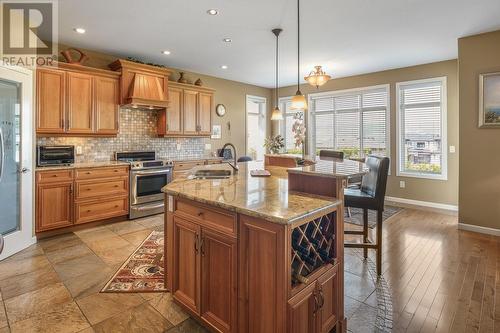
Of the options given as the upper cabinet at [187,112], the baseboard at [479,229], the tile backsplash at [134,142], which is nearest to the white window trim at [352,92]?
the baseboard at [479,229]

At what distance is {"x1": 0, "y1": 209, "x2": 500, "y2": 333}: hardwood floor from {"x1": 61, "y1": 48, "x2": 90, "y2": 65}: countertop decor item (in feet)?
8.44

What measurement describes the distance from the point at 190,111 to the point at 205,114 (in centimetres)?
38

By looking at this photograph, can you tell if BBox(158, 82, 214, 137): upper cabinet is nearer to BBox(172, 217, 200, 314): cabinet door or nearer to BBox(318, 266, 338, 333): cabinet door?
BBox(172, 217, 200, 314): cabinet door

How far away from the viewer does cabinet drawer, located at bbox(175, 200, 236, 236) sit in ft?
5.37

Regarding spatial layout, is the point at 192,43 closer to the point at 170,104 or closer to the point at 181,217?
the point at 170,104

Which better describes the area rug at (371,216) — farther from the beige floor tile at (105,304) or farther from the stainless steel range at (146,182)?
the beige floor tile at (105,304)

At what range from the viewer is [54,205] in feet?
12.3

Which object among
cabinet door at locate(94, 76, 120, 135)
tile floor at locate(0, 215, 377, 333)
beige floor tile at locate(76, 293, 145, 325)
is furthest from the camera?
cabinet door at locate(94, 76, 120, 135)

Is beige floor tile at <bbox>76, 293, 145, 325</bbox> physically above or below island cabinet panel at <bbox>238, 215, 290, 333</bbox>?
below

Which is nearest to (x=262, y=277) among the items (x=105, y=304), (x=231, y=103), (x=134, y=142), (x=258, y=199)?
(x=258, y=199)

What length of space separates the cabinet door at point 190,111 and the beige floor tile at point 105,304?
3.66 meters

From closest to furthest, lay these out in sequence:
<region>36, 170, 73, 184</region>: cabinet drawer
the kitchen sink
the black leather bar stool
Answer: the black leather bar stool → the kitchen sink → <region>36, 170, 73, 184</region>: cabinet drawer

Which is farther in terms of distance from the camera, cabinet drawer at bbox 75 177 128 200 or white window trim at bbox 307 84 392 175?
white window trim at bbox 307 84 392 175

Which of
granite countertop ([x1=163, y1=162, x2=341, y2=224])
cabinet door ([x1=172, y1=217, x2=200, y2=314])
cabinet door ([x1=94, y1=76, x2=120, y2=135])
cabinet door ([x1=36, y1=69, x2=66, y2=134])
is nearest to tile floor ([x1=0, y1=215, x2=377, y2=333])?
cabinet door ([x1=172, y1=217, x2=200, y2=314])
